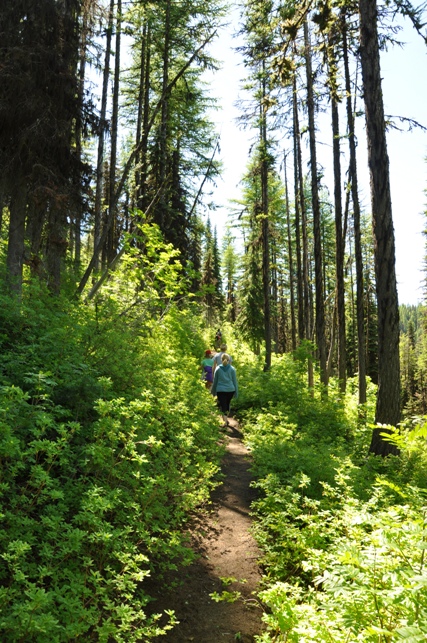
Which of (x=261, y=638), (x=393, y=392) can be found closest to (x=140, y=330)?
(x=393, y=392)

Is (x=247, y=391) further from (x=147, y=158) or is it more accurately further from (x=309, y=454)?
(x=147, y=158)

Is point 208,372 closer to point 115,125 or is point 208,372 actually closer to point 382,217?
point 382,217

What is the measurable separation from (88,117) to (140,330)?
4.80 metres

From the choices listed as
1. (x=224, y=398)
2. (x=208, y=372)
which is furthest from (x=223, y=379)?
(x=208, y=372)

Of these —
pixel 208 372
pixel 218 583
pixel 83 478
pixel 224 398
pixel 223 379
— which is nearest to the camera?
pixel 83 478

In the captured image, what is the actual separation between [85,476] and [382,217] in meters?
6.60

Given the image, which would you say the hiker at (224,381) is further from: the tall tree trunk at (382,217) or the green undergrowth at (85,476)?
the tall tree trunk at (382,217)

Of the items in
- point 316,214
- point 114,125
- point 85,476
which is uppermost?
point 114,125

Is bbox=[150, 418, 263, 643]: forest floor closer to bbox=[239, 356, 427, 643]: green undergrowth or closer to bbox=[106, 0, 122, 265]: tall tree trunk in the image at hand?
bbox=[239, 356, 427, 643]: green undergrowth

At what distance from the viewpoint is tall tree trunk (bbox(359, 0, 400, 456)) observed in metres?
7.58

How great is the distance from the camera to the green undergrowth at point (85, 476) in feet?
8.95

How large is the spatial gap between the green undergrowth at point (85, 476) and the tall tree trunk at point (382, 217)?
3.34 meters

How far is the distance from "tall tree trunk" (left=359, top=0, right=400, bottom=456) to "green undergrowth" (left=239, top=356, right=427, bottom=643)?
4.13 ft

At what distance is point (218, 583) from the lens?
421cm
